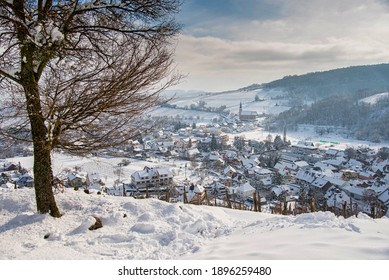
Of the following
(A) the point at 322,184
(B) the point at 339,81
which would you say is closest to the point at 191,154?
(A) the point at 322,184

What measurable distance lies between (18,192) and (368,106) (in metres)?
103

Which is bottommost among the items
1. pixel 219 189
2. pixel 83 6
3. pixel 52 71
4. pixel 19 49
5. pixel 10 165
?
pixel 219 189

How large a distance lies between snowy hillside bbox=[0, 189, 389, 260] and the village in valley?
9.74 metres

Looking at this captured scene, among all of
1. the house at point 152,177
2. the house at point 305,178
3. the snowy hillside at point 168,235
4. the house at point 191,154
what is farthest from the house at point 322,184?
the snowy hillside at point 168,235

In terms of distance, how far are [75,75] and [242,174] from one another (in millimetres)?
38348

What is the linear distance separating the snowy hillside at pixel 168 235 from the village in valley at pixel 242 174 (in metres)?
9.74

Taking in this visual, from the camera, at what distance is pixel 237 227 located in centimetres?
437

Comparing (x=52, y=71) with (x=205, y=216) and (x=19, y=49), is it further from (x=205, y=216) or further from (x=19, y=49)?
(x=205, y=216)

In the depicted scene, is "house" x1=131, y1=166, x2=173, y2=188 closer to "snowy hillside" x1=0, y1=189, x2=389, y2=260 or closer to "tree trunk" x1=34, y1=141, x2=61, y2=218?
"snowy hillside" x1=0, y1=189, x2=389, y2=260

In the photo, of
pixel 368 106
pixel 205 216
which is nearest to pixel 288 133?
pixel 368 106

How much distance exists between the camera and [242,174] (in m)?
40.9

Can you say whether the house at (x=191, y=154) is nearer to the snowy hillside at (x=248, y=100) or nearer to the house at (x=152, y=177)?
the house at (x=152, y=177)

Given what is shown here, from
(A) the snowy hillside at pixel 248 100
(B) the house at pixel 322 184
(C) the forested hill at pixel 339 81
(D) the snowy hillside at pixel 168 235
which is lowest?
(B) the house at pixel 322 184

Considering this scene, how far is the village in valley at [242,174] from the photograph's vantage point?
25.5 meters
